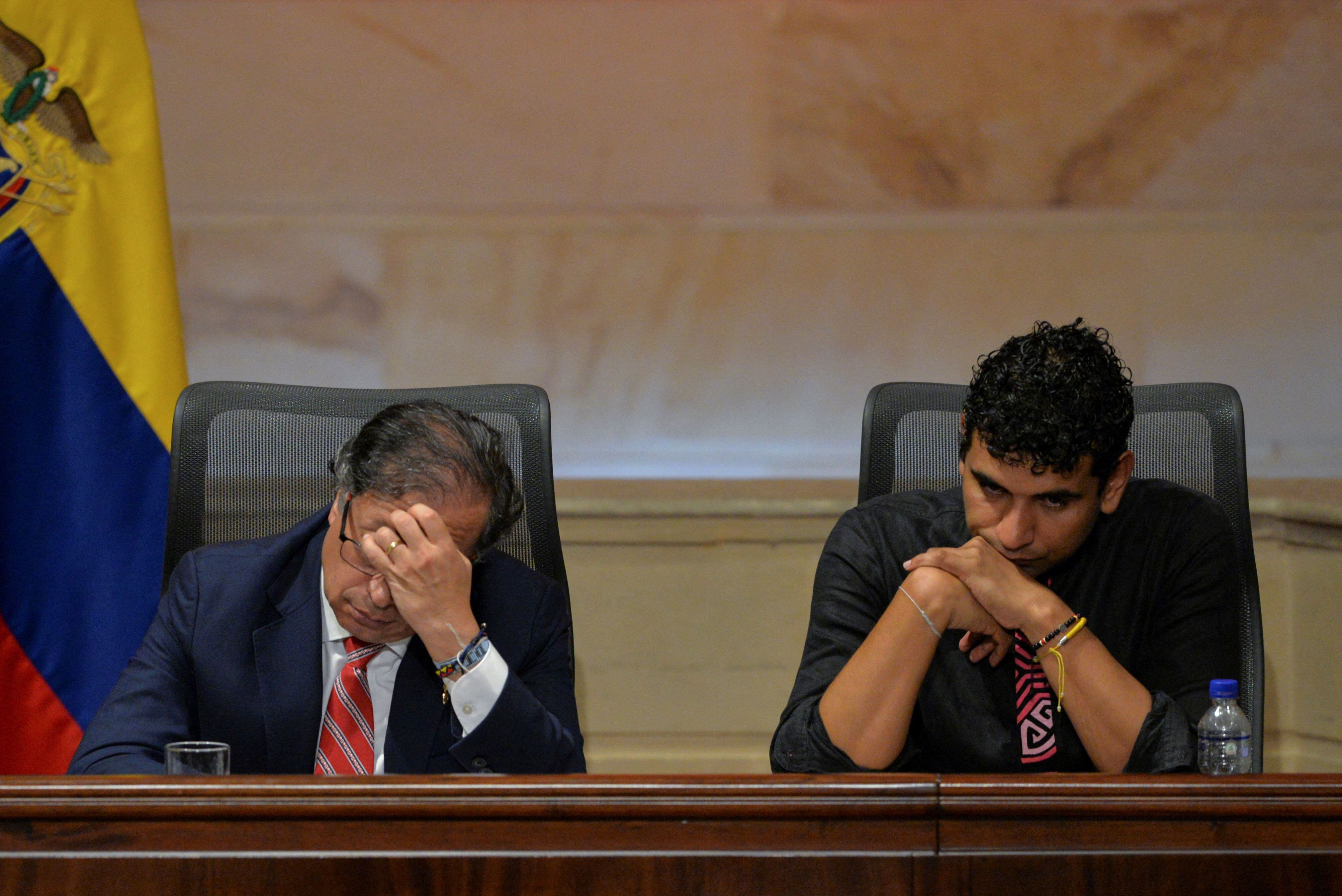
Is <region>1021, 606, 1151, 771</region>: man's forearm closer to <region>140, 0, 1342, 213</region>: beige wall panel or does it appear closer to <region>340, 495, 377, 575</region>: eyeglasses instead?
<region>340, 495, 377, 575</region>: eyeglasses

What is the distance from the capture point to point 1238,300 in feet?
9.73

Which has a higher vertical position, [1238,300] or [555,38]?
[555,38]

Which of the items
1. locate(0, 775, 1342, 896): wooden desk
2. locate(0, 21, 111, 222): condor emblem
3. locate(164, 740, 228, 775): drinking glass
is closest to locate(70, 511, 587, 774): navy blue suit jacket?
locate(164, 740, 228, 775): drinking glass

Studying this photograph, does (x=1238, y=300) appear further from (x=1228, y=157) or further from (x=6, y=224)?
(x=6, y=224)

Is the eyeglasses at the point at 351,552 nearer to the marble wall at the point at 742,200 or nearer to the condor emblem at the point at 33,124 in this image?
the condor emblem at the point at 33,124

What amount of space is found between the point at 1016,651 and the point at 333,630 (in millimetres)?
A: 863

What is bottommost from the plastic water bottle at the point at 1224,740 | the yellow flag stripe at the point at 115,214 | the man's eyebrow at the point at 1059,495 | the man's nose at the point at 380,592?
the plastic water bottle at the point at 1224,740

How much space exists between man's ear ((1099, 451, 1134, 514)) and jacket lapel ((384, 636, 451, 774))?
848 mm

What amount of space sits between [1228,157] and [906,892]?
239 centimetres

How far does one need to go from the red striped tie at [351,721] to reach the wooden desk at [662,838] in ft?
1.67

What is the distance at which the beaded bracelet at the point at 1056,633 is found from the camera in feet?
5.10

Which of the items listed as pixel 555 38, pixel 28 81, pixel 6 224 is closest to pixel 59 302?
pixel 6 224

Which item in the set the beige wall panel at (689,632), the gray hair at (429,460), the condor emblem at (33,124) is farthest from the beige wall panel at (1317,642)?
the condor emblem at (33,124)

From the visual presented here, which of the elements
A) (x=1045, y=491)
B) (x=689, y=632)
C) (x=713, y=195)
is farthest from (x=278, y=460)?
(x=713, y=195)
